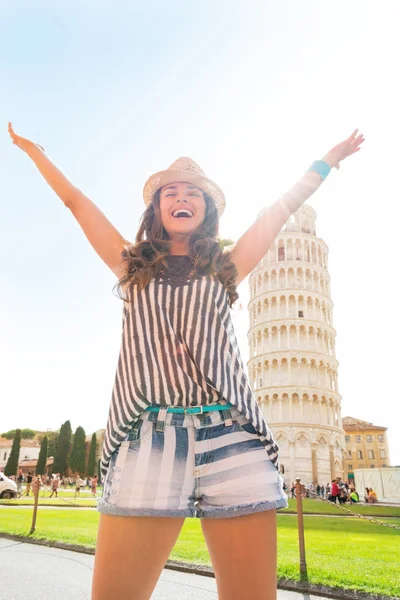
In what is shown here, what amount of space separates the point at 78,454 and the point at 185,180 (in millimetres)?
86281

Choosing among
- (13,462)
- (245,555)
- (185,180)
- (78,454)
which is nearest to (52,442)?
(78,454)

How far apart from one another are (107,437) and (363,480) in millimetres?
41400

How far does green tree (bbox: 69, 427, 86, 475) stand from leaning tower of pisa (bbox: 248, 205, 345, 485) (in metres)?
36.3

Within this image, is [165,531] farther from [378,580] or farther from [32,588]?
[378,580]

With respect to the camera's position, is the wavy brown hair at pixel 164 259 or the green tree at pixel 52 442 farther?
the green tree at pixel 52 442

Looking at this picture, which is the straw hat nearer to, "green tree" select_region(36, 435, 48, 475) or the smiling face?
the smiling face

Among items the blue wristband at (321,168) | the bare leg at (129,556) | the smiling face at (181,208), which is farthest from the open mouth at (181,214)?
the bare leg at (129,556)

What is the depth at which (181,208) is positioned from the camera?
7.38 feet

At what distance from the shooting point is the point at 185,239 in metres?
2.26

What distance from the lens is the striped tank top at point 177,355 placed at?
1.79 meters

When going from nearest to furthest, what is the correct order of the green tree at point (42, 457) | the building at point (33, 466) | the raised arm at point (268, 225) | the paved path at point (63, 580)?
the raised arm at point (268, 225) → the paved path at point (63, 580) → the green tree at point (42, 457) → the building at point (33, 466)

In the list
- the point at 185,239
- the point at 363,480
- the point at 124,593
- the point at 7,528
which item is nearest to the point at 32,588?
the point at 124,593

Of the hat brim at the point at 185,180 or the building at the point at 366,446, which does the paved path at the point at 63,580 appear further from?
the building at the point at 366,446

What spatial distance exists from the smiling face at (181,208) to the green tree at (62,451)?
82365mm
